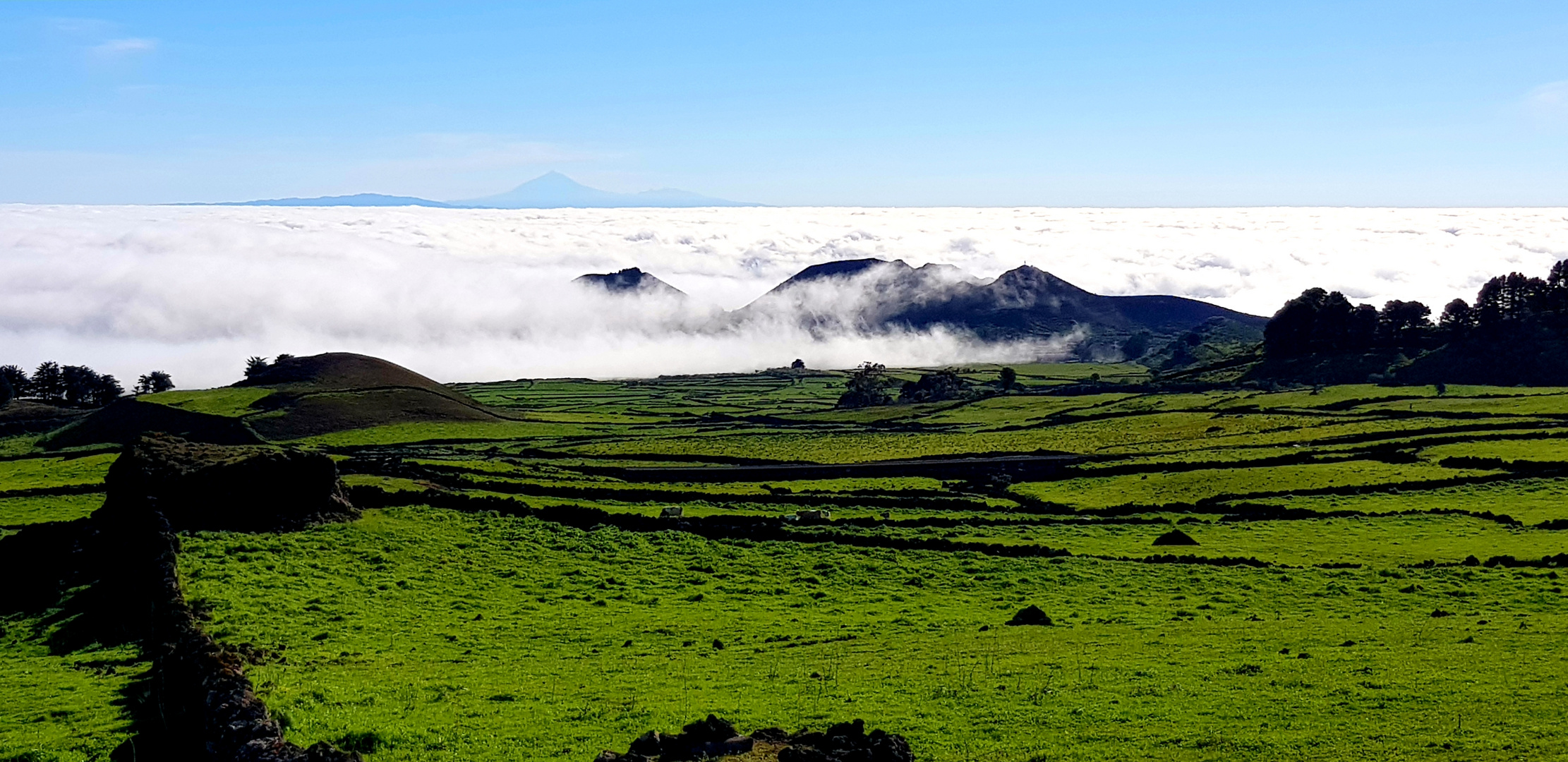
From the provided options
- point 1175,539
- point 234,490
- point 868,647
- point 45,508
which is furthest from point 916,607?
point 45,508

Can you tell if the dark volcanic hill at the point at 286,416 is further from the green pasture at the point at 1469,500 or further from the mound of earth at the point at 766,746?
the mound of earth at the point at 766,746

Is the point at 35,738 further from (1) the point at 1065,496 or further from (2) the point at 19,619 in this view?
(1) the point at 1065,496

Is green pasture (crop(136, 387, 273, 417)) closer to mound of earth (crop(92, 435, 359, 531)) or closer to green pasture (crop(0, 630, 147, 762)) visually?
mound of earth (crop(92, 435, 359, 531))

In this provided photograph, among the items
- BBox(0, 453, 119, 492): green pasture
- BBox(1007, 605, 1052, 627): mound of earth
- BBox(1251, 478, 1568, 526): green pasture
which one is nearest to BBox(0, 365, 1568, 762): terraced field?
BBox(1251, 478, 1568, 526): green pasture

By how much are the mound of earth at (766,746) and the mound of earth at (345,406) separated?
464 ft

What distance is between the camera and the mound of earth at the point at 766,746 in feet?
78.3

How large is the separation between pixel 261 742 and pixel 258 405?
15741 cm

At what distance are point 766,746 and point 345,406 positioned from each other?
6160 inches

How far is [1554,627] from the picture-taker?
38031 mm

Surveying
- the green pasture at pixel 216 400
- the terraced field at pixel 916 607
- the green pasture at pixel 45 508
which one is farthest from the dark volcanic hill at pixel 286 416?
the green pasture at pixel 45 508

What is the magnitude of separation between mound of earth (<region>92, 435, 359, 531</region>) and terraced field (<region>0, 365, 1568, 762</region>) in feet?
9.47

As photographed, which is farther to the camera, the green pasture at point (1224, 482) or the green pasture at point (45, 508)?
the green pasture at point (1224, 482)

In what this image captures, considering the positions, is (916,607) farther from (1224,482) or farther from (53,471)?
(53,471)

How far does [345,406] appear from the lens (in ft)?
551
